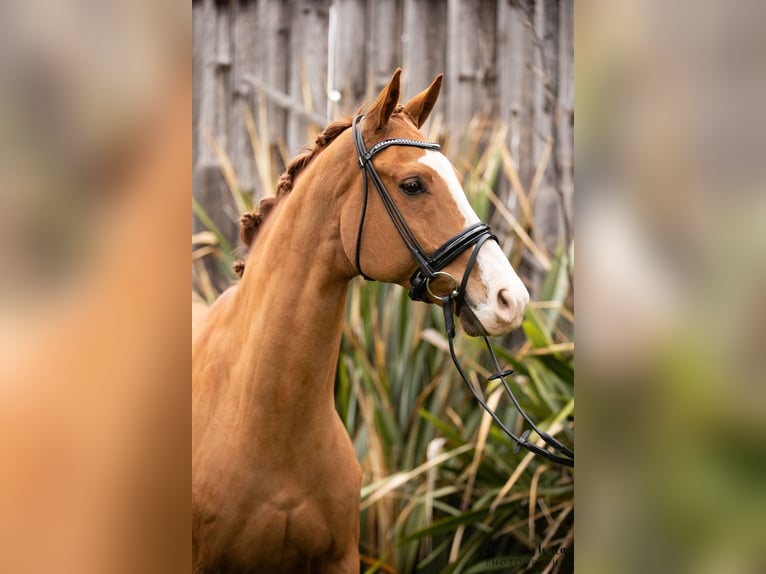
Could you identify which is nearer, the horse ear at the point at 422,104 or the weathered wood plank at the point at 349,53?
the horse ear at the point at 422,104

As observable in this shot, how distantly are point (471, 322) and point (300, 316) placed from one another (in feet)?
1.47

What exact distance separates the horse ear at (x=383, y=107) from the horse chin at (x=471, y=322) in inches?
20.6

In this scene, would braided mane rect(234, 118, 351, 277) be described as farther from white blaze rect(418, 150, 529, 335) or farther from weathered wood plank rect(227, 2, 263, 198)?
weathered wood plank rect(227, 2, 263, 198)

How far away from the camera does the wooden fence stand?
3080 mm

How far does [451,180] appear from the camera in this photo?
176 centimetres

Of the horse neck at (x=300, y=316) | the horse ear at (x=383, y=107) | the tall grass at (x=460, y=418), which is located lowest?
the tall grass at (x=460, y=418)

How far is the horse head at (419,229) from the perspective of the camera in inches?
66.0

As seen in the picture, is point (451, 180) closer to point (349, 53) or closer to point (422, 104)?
point (422, 104)

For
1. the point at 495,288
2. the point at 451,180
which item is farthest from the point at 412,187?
the point at 495,288

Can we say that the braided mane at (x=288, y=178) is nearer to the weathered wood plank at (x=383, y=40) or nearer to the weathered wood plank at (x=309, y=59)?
the weathered wood plank at (x=309, y=59)
